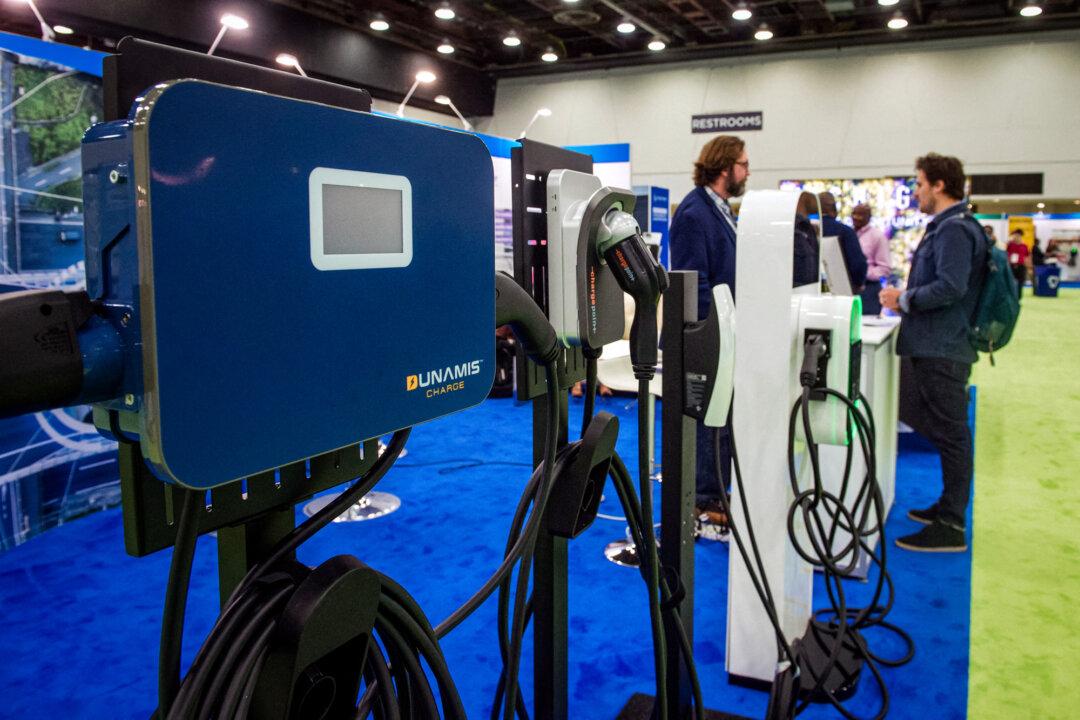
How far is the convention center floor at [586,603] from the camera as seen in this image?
2223 millimetres

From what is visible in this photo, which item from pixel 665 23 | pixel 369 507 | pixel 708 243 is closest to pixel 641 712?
pixel 708 243

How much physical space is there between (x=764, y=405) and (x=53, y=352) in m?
1.85

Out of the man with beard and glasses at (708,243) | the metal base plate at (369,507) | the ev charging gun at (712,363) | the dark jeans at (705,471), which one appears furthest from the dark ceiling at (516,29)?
the ev charging gun at (712,363)

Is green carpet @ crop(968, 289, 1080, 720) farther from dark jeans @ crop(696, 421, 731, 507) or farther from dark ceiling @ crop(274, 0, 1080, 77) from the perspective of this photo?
dark ceiling @ crop(274, 0, 1080, 77)

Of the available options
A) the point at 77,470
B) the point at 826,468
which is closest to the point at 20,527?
the point at 77,470

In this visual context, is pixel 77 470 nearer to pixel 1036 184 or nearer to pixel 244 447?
pixel 244 447

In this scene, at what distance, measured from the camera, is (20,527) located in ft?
10.9

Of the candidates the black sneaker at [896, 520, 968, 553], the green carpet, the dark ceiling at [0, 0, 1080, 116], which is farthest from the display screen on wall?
the black sneaker at [896, 520, 968, 553]

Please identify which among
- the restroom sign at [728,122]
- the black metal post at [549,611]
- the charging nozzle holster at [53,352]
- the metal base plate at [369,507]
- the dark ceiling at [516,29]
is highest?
the dark ceiling at [516,29]

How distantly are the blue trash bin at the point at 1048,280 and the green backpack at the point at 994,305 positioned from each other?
63.4 feet

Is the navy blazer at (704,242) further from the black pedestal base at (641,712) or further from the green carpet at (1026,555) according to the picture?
the black pedestal base at (641,712)

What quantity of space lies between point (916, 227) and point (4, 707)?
10.4 metres

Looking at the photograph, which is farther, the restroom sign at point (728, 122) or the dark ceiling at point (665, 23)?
the restroom sign at point (728, 122)

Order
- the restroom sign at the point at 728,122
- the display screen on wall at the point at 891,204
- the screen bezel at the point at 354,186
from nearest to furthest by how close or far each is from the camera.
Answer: the screen bezel at the point at 354,186 < the display screen on wall at the point at 891,204 < the restroom sign at the point at 728,122
